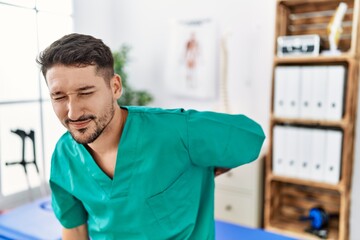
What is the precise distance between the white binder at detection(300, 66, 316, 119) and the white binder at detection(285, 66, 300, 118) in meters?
0.02

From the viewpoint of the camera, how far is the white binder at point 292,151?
207 cm

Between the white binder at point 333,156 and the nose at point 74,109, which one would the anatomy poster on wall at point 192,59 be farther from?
the nose at point 74,109

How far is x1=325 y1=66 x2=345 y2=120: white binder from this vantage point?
6.19 ft

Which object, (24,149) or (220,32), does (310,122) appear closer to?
(220,32)

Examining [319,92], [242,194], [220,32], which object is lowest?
[242,194]

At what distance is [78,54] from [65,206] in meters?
0.51

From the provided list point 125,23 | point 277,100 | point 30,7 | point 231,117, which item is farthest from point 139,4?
point 231,117

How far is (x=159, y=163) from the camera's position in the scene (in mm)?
975

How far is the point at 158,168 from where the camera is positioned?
98 centimetres

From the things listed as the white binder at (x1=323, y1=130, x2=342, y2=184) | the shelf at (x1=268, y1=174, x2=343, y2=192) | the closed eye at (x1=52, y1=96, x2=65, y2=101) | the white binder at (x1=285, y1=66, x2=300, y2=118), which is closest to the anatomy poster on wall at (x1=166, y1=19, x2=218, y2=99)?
the white binder at (x1=285, y1=66, x2=300, y2=118)

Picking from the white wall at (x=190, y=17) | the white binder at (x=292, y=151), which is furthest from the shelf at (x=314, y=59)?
the white binder at (x=292, y=151)

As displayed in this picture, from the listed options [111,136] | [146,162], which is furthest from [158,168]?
[111,136]

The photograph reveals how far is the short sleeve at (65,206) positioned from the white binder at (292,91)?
1.38 meters

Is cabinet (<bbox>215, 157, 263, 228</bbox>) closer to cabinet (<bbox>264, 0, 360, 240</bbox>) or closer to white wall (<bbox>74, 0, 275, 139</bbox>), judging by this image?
cabinet (<bbox>264, 0, 360, 240</bbox>)
